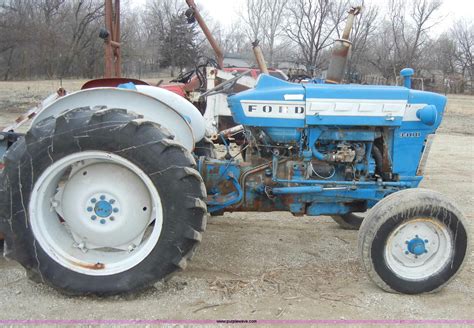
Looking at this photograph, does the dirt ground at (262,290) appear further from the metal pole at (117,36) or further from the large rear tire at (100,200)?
the metal pole at (117,36)

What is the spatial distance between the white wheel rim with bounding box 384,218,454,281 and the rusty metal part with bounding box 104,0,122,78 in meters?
3.35

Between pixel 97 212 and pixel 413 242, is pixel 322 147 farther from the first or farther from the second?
pixel 97 212

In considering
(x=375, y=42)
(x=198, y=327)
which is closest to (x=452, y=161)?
(x=198, y=327)

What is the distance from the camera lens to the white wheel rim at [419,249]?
10.0 feet

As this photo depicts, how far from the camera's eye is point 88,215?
302cm

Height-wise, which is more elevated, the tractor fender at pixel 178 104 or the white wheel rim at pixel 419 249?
the tractor fender at pixel 178 104

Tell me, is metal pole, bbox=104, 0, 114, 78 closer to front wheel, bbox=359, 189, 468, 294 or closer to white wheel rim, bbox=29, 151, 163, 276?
white wheel rim, bbox=29, 151, 163, 276

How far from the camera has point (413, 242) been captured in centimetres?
306

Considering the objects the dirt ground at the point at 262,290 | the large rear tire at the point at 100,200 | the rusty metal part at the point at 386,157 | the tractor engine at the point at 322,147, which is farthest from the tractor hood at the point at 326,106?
the dirt ground at the point at 262,290

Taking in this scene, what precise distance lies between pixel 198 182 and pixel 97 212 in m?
0.72

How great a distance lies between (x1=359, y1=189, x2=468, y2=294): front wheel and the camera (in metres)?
2.99

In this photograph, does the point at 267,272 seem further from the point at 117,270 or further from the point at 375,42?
the point at 375,42

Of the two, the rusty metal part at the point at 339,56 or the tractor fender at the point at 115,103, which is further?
the rusty metal part at the point at 339,56

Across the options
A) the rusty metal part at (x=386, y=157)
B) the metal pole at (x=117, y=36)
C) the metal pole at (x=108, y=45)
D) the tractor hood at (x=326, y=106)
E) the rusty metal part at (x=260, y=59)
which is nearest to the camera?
the tractor hood at (x=326, y=106)
